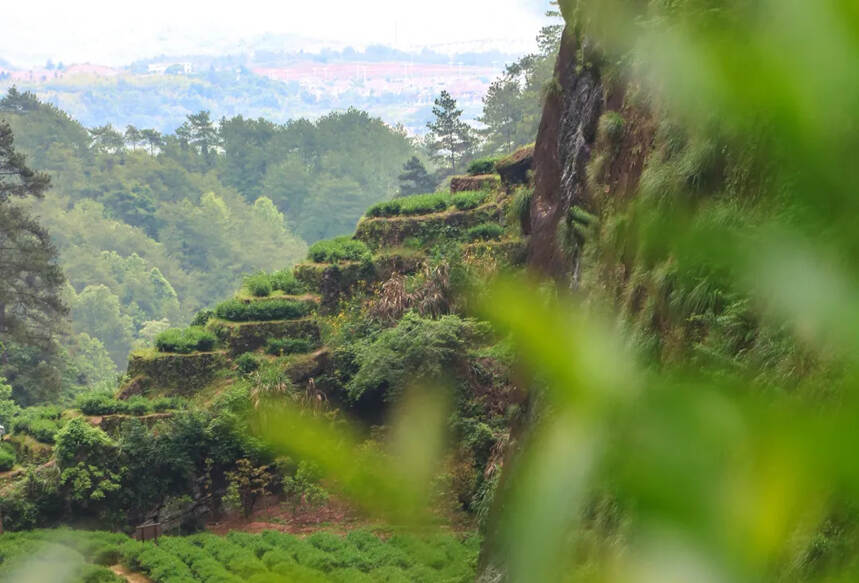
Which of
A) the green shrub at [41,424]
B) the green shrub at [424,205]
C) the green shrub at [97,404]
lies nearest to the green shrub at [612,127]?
the green shrub at [97,404]

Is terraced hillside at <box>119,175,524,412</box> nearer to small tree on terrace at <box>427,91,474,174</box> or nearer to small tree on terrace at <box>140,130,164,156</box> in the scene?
A: small tree on terrace at <box>427,91,474,174</box>

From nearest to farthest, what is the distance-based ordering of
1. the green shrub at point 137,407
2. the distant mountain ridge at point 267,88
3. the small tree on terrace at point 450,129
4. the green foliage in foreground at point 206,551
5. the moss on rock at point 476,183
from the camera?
the green foliage in foreground at point 206,551 → the green shrub at point 137,407 → the moss on rock at point 476,183 → the small tree on terrace at point 450,129 → the distant mountain ridge at point 267,88

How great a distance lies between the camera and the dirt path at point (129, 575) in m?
10.0

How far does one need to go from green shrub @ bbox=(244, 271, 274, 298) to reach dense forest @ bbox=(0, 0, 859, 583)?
2.1 inches

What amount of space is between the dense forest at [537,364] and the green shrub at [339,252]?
6 cm

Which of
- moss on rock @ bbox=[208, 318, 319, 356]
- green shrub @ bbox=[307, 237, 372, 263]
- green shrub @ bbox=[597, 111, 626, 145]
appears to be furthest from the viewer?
green shrub @ bbox=[307, 237, 372, 263]

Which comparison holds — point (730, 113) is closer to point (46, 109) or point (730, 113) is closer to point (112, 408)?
point (112, 408)

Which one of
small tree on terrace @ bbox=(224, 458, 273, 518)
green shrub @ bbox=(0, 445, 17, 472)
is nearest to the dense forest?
small tree on terrace @ bbox=(224, 458, 273, 518)

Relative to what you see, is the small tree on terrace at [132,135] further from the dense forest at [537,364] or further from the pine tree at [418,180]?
the pine tree at [418,180]

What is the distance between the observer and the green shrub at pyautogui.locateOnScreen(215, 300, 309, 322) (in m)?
15.4

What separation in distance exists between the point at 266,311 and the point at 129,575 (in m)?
5.91

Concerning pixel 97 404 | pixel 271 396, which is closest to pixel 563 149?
pixel 271 396

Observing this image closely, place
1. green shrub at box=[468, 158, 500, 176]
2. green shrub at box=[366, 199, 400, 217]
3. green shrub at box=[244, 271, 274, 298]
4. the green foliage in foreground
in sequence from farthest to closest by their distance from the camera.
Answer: green shrub at box=[468, 158, 500, 176] → green shrub at box=[366, 199, 400, 217] → green shrub at box=[244, 271, 274, 298] → the green foliage in foreground

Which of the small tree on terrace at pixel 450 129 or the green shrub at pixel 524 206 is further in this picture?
the small tree on terrace at pixel 450 129
